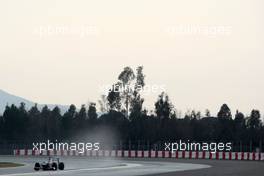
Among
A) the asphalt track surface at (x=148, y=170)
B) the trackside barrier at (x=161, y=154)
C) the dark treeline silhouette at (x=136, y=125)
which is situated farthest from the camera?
the dark treeline silhouette at (x=136, y=125)

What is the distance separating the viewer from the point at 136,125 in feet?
389

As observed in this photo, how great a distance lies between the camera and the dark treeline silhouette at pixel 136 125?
4643 inches

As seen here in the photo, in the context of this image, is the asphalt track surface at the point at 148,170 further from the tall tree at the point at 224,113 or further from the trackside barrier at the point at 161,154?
the tall tree at the point at 224,113

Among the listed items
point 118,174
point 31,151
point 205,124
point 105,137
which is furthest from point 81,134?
point 118,174

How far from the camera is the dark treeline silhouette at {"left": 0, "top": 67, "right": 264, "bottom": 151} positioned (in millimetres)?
117938

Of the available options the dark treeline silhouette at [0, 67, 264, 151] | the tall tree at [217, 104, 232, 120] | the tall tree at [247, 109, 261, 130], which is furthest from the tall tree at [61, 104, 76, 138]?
the tall tree at [247, 109, 261, 130]

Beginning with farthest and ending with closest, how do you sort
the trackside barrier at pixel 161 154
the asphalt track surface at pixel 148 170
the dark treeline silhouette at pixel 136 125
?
the dark treeline silhouette at pixel 136 125
the trackside barrier at pixel 161 154
the asphalt track surface at pixel 148 170

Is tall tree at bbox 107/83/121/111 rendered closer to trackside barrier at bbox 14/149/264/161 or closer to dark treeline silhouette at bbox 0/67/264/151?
dark treeline silhouette at bbox 0/67/264/151

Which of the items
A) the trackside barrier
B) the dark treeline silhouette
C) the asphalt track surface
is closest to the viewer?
the asphalt track surface

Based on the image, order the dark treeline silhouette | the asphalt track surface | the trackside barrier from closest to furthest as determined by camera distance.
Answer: the asphalt track surface, the trackside barrier, the dark treeline silhouette

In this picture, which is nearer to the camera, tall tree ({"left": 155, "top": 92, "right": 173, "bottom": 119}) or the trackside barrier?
the trackside barrier

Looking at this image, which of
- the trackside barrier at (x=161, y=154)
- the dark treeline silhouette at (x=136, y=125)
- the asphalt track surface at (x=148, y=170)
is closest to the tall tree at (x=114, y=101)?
the dark treeline silhouette at (x=136, y=125)

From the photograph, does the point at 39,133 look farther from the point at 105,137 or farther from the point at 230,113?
the point at 230,113

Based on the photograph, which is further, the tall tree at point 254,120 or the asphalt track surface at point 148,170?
the tall tree at point 254,120
